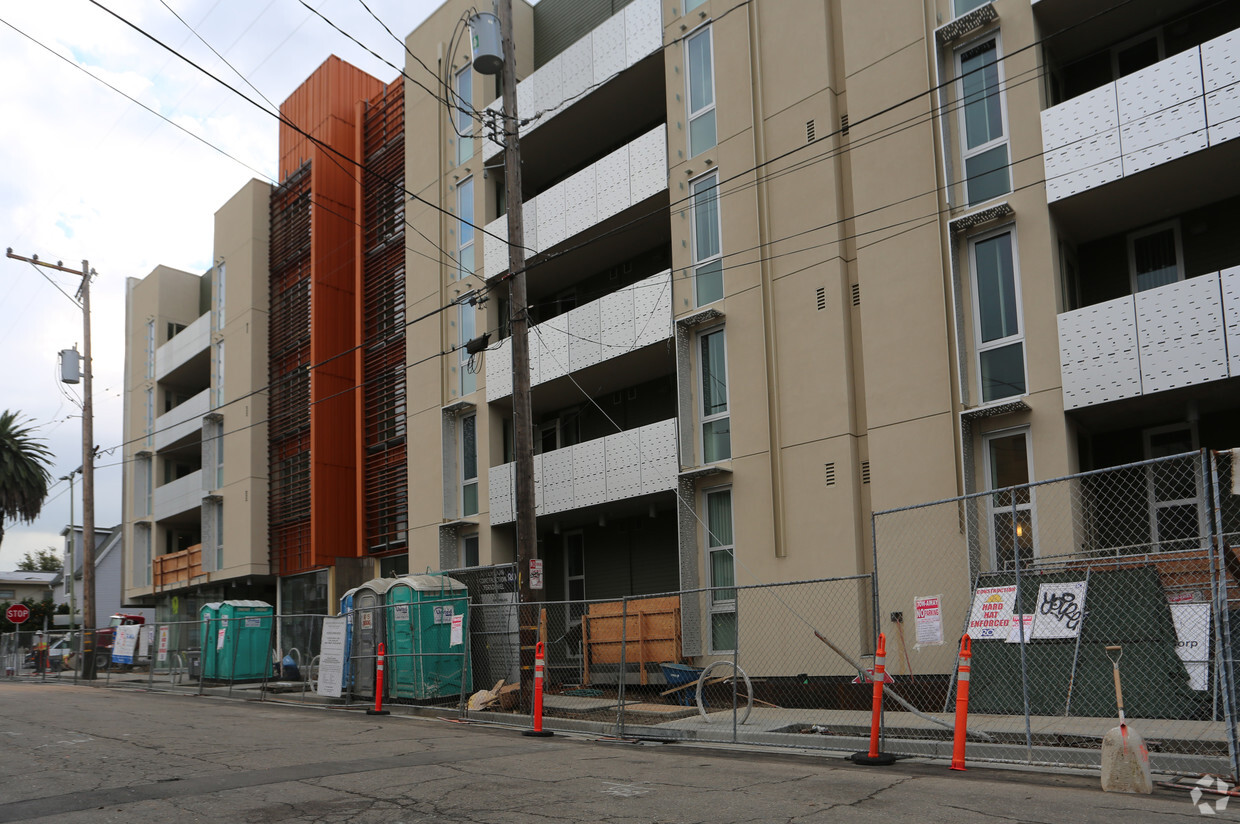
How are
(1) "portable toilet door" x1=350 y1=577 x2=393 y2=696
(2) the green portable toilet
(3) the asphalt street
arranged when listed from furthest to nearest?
(1) "portable toilet door" x1=350 y1=577 x2=393 y2=696
(2) the green portable toilet
(3) the asphalt street

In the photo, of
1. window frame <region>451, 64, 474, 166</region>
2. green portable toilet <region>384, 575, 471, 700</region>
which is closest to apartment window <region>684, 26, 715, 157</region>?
window frame <region>451, 64, 474, 166</region>

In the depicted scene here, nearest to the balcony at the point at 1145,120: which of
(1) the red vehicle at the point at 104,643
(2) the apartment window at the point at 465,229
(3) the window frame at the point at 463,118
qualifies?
(2) the apartment window at the point at 465,229

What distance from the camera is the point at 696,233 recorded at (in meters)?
19.6

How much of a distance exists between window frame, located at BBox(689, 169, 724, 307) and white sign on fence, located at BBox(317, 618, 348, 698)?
359 inches

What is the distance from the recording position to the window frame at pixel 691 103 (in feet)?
63.7

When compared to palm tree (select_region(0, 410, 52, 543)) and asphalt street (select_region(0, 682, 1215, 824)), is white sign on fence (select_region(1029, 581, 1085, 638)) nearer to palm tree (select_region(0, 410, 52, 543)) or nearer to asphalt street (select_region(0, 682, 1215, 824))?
asphalt street (select_region(0, 682, 1215, 824))

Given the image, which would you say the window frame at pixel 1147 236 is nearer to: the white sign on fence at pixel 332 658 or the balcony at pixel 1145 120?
the balcony at pixel 1145 120

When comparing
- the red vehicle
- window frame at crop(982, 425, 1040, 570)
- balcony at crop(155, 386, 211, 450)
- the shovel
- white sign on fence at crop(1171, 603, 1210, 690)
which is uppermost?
balcony at crop(155, 386, 211, 450)

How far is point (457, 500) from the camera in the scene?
24938 millimetres

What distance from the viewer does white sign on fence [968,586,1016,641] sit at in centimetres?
1308

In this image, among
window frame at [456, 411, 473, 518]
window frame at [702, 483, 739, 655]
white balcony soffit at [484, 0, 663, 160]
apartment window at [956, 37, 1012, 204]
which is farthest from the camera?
window frame at [456, 411, 473, 518]

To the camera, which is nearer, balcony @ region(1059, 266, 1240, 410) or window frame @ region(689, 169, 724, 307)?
balcony @ region(1059, 266, 1240, 410)

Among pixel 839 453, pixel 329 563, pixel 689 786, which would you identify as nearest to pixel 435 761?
pixel 689 786

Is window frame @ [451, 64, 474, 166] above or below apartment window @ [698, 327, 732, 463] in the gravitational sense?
above
